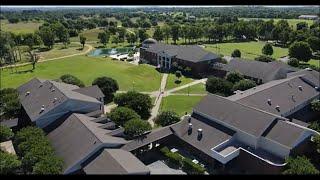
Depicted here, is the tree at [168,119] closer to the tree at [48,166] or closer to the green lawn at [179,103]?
the green lawn at [179,103]

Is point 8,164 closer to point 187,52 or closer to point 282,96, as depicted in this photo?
point 282,96

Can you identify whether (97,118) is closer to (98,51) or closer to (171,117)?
(171,117)

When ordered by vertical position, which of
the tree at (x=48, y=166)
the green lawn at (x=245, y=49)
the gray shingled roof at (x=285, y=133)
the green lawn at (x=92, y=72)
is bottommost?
the green lawn at (x=245, y=49)

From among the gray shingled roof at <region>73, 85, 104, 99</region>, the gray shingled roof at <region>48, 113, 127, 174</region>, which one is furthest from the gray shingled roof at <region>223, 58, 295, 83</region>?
the gray shingled roof at <region>48, 113, 127, 174</region>

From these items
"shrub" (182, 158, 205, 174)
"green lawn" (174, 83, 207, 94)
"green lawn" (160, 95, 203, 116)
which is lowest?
"green lawn" (174, 83, 207, 94)

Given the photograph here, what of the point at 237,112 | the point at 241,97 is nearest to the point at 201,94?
the point at 241,97

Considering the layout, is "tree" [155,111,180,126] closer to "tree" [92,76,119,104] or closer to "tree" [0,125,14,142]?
"tree" [92,76,119,104]

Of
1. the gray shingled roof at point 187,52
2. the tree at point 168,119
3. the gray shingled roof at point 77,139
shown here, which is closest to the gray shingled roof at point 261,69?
the gray shingled roof at point 187,52
